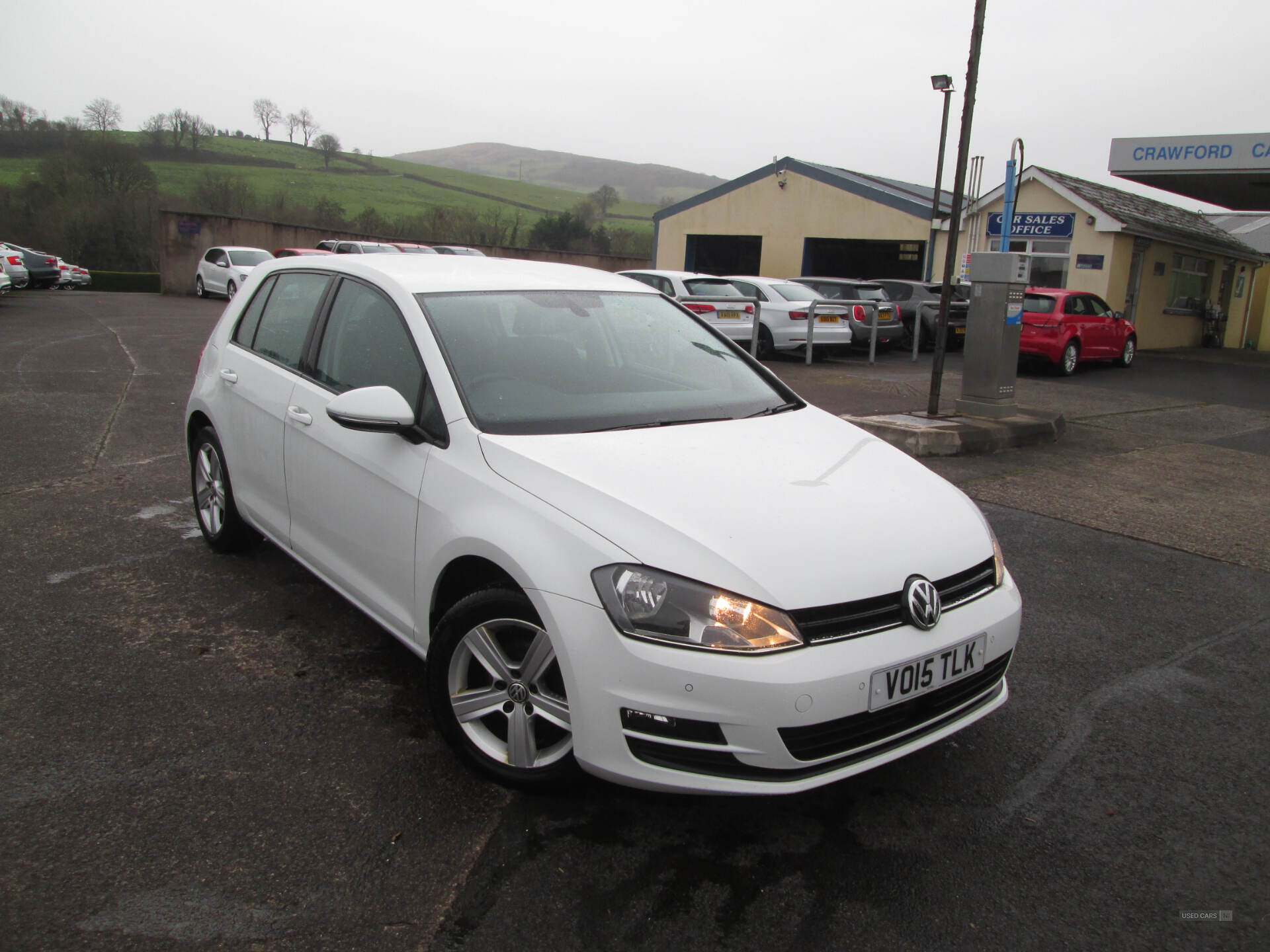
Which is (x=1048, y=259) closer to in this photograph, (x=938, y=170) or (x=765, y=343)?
(x=938, y=170)

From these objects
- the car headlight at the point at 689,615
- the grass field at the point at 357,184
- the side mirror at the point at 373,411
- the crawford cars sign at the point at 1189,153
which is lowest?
the car headlight at the point at 689,615

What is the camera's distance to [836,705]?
7.59 ft

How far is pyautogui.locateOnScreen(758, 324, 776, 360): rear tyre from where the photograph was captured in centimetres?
1661

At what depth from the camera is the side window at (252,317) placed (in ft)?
14.6

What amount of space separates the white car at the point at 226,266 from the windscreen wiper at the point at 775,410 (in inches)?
969

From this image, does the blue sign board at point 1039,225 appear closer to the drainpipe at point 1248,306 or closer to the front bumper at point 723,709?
the drainpipe at point 1248,306

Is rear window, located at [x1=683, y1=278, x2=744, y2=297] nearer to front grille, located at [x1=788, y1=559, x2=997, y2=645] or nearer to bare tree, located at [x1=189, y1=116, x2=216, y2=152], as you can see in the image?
front grille, located at [x1=788, y1=559, x2=997, y2=645]

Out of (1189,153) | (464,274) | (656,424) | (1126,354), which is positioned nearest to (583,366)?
(656,424)

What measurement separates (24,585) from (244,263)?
24.7 meters

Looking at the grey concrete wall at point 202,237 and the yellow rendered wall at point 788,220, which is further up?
the yellow rendered wall at point 788,220

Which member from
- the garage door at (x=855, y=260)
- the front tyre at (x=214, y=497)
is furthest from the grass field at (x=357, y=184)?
the front tyre at (x=214, y=497)

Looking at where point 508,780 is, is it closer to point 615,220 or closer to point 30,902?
point 30,902

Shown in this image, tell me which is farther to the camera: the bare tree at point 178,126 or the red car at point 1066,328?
the bare tree at point 178,126

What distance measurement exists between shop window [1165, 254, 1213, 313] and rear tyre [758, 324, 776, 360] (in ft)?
44.6
